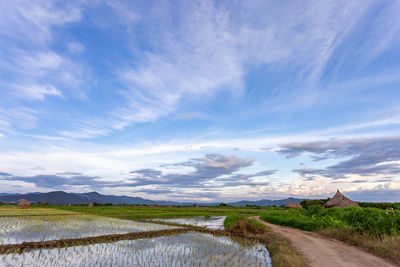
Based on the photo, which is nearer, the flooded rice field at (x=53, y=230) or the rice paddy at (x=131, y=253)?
the rice paddy at (x=131, y=253)

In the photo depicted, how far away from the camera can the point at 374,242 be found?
10648mm

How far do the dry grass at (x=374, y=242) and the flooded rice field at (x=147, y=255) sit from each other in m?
4.42

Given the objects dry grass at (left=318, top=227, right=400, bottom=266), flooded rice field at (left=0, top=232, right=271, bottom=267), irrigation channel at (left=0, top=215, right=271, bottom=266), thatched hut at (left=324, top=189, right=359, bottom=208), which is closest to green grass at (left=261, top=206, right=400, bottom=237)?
dry grass at (left=318, top=227, right=400, bottom=266)

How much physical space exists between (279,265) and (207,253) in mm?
3351

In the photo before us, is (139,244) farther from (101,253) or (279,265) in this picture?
(279,265)

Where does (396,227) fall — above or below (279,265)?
above

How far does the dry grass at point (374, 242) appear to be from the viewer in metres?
9.29

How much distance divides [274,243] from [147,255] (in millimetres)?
6780

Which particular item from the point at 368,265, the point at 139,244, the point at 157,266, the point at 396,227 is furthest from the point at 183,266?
the point at 396,227

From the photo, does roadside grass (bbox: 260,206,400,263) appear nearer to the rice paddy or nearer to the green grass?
the green grass

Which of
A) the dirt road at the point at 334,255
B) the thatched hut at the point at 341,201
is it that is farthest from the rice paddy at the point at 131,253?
the thatched hut at the point at 341,201

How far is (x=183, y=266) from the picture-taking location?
28.3ft

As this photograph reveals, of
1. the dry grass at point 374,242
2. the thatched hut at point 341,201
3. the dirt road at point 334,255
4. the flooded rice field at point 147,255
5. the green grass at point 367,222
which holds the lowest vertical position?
the flooded rice field at point 147,255

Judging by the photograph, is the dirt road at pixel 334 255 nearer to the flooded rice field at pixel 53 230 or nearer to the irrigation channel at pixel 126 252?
the irrigation channel at pixel 126 252
